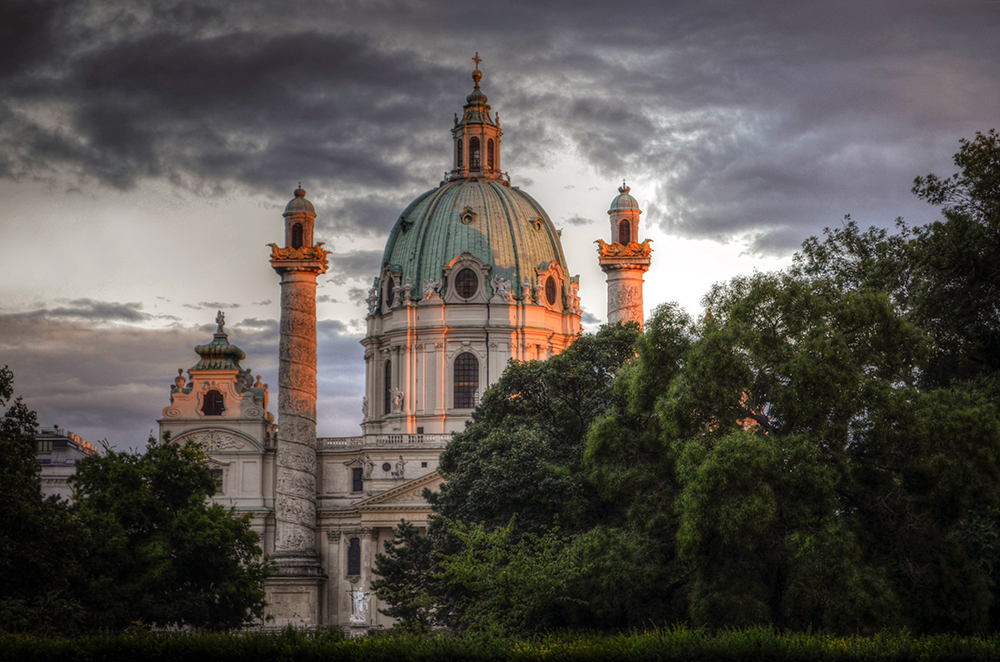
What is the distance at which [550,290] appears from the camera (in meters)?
85.1

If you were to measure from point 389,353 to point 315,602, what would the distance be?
19026 millimetres

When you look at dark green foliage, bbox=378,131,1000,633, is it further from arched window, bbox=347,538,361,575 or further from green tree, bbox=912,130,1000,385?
arched window, bbox=347,538,361,575

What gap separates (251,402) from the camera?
266 feet

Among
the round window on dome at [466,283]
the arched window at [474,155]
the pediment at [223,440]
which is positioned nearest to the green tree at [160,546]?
the pediment at [223,440]

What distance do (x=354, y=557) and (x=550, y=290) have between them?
2053 cm

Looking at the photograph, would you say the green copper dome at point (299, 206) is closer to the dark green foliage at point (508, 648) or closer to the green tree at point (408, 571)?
the green tree at point (408, 571)

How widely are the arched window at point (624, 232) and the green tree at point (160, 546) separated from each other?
25.3 metres

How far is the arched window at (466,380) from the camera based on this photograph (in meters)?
81.7

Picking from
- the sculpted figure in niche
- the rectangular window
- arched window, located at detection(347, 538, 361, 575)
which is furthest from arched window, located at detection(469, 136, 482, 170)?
the rectangular window

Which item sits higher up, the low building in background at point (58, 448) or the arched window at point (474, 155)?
the arched window at point (474, 155)

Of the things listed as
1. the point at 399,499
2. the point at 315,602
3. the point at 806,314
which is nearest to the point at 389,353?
the point at 399,499

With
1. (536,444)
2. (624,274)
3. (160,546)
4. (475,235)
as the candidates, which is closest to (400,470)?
(475,235)

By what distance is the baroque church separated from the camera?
77.8 metres

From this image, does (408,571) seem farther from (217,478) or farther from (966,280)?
(966,280)
